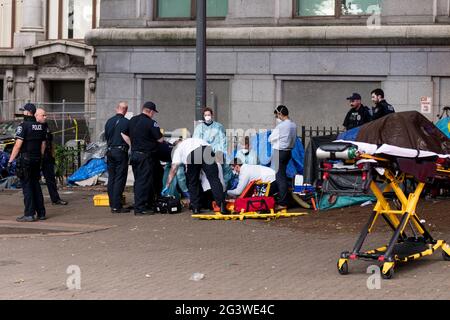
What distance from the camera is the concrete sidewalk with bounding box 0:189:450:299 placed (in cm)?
958

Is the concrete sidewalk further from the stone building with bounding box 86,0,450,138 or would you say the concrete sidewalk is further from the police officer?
the stone building with bounding box 86,0,450,138

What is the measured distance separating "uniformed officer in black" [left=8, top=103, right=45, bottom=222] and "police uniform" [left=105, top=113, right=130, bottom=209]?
1348mm

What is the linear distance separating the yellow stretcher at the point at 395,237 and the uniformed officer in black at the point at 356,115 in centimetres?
609

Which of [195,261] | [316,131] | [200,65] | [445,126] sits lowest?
[195,261]

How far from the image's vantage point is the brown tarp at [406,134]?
10492mm

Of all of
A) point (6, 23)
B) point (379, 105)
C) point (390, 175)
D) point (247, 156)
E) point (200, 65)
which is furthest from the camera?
point (6, 23)

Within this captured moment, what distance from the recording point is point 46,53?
1609 inches

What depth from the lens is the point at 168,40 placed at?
848 inches

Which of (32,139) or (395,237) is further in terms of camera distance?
(32,139)

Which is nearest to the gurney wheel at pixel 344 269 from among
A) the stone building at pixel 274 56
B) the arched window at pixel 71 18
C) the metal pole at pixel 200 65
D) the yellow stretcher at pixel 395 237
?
the yellow stretcher at pixel 395 237

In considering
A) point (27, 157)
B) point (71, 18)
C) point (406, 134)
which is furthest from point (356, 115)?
point (71, 18)

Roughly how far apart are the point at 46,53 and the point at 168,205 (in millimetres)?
25826

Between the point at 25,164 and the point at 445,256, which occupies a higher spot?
the point at 25,164

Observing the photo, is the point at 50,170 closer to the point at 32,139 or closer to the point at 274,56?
the point at 32,139
